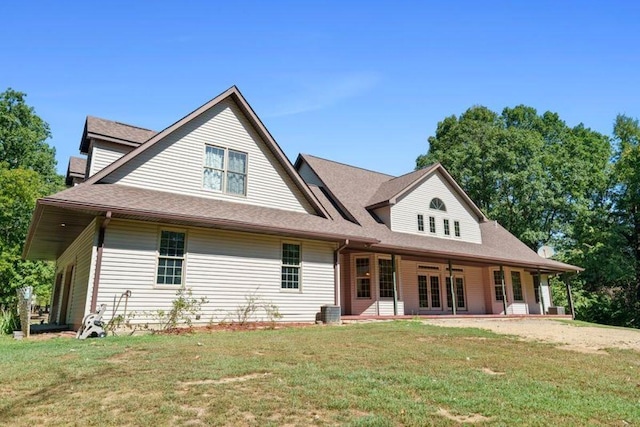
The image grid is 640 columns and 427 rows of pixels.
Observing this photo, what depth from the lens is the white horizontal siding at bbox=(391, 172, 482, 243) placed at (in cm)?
2002

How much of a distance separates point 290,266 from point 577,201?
29684 millimetres

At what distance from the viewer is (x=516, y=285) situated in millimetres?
24047

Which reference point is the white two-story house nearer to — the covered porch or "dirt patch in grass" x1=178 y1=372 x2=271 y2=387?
the covered porch

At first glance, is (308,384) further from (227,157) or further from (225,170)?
(227,157)

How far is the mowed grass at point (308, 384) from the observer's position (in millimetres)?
Answer: 4297

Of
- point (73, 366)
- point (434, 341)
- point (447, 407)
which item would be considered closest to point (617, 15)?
point (434, 341)

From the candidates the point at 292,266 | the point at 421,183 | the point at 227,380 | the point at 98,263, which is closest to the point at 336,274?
the point at 292,266

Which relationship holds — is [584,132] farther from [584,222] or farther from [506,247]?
[506,247]

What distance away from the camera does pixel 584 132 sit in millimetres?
42531

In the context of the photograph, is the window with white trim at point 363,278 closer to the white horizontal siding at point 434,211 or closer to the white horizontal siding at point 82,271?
Answer: the white horizontal siding at point 434,211

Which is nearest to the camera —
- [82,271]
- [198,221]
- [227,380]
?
[227,380]

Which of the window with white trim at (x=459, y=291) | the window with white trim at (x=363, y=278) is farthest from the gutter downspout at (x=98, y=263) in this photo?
the window with white trim at (x=459, y=291)

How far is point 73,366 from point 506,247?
2295 centimetres

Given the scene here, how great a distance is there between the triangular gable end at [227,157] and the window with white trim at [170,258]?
1730 mm
